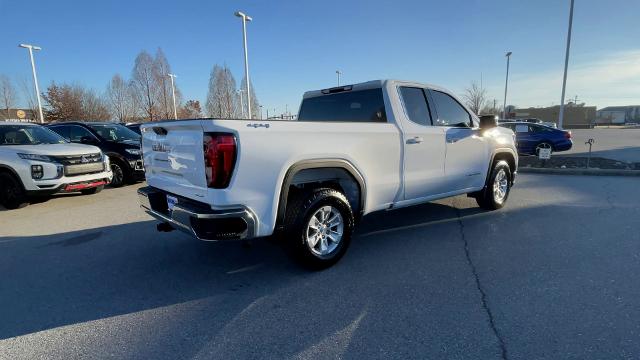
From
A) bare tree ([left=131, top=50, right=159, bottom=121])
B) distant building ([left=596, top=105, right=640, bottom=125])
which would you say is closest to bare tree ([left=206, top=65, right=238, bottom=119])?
bare tree ([left=131, top=50, right=159, bottom=121])

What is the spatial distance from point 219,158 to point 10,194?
6561 mm

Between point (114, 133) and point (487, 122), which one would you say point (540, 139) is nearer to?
point (487, 122)

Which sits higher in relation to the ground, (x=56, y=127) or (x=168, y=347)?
(x=56, y=127)

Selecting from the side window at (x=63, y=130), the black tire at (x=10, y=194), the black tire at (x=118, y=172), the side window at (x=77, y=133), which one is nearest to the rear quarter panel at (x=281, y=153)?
the black tire at (x=10, y=194)

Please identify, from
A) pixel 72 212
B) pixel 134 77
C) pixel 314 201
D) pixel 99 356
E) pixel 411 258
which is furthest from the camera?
pixel 134 77

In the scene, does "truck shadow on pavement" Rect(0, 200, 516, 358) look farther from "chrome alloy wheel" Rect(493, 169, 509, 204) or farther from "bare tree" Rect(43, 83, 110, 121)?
"bare tree" Rect(43, 83, 110, 121)

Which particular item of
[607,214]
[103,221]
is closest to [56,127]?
[103,221]

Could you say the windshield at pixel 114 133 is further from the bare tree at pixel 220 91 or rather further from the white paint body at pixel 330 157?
the bare tree at pixel 220 91

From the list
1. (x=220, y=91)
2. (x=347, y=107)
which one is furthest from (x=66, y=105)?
(x=347, y=107)

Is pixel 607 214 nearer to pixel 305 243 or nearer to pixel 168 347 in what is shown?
pixel 305 243

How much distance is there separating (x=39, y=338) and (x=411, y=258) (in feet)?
11.5

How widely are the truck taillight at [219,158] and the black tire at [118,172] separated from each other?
7600 mm

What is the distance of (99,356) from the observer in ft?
8.05

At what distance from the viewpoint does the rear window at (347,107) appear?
14.7 feet
